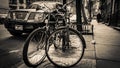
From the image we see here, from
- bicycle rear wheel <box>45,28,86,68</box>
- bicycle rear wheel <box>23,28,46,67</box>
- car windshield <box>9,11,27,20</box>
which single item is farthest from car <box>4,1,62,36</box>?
bicycle rear wheel <box>23,28,46,67</box>

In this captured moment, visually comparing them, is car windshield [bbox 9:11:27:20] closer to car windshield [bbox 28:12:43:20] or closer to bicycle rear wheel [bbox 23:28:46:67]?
car windshield [bbox 28:12:43:20]

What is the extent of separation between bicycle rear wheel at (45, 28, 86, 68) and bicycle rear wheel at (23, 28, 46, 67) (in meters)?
0.22

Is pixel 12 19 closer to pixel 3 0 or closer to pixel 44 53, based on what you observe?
pixel 44 53

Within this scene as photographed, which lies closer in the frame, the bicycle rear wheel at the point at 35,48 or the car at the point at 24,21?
the bicycle rear wheel at the point at 35,48

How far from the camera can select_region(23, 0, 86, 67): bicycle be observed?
4367mm

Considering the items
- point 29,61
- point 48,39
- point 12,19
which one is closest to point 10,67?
point 29,61

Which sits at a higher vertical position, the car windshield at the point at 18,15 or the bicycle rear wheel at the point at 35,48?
the car windshield at the point at 18,15

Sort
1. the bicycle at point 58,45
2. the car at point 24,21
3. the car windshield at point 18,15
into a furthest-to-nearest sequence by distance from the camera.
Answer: the car windshield at point 18,15 → the car at point 24,21 → the bicycle at point 58,45

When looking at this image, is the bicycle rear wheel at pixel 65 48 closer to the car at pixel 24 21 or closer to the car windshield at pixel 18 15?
the car at pixel 24 21

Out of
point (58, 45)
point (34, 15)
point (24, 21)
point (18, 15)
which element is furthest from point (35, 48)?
point (18, 15)

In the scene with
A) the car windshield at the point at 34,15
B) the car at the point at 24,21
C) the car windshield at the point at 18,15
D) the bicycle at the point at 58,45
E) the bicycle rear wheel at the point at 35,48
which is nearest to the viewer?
the bicycle rear wheel at the point at 35,48

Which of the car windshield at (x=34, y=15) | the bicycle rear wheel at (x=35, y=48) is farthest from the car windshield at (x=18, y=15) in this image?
the bicycle rear wheel at (x=35, y=48)

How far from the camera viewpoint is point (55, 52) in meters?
4.98

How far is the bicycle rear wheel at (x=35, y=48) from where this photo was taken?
163 inches
